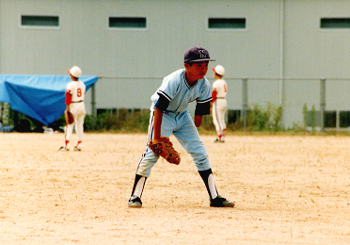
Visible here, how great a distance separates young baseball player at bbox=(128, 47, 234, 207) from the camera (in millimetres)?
5453

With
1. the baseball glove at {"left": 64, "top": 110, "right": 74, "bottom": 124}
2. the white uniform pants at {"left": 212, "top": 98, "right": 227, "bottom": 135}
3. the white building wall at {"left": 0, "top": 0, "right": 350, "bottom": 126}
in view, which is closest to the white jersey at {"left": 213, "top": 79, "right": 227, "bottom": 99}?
the white uniform pants at {"left": 212, "top": 98, "right": 227, "bottom": 135}

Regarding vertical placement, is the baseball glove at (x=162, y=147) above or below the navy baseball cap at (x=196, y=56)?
below

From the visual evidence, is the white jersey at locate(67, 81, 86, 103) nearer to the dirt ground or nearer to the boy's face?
the dirt ground

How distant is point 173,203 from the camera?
616 cm

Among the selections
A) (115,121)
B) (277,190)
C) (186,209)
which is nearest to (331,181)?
(277,190)

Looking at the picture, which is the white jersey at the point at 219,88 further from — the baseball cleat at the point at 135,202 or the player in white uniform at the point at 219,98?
the baseball cleat at the point at 135,202

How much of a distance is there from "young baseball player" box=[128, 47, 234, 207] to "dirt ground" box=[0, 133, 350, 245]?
347 mm

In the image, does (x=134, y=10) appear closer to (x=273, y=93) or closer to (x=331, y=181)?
(x=273, y=93)

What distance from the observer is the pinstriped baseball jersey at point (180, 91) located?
543cm

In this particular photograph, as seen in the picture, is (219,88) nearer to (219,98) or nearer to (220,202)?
(219,98)

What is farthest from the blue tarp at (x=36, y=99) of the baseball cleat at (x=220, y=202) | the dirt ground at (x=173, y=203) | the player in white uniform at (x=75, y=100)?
the baseball cleat at (x=220, y=202)

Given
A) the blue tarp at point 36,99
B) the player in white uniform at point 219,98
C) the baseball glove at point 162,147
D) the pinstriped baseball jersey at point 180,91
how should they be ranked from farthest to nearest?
the blue tarp at point 36,99, the player in white uniform at point 219,98, the baseball glove at point 162,147, the pinstriped baseball jersey at point 180,91

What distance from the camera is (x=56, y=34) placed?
2391 cm

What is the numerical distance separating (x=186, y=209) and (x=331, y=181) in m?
3.12
